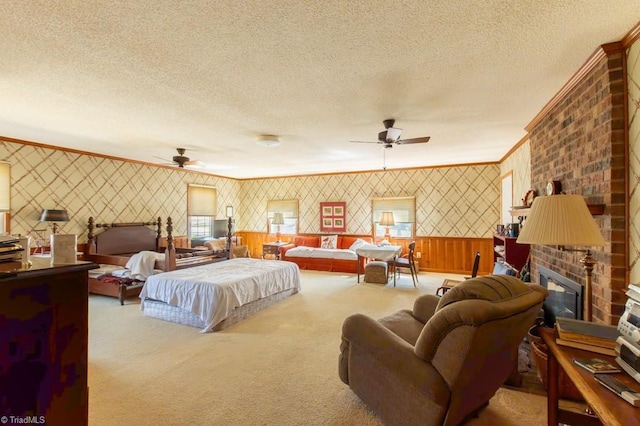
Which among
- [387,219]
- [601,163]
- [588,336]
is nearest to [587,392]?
[588,336]

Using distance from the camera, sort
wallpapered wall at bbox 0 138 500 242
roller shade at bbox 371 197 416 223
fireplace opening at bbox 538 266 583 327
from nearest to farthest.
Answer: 1. fireplace opening at bbox 538 266 583 327
2. wallpapered wall at bbox 0 138 500 242
3. roller shade at bbox 371 197 416 223

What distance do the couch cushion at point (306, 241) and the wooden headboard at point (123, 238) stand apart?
3.47 metres

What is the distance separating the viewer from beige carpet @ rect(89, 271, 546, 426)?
208 cm

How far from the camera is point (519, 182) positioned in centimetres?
→ 484

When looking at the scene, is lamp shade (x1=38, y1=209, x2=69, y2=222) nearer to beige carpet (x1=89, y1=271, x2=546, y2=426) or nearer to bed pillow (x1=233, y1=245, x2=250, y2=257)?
beige carpet (x1=89, y1=271, x2=546, y2=426)

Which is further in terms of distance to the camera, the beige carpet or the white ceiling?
the beige carpet

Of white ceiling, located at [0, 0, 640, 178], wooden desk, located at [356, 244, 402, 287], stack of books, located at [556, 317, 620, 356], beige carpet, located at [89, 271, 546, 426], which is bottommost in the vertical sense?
beige carpet, located at [89, 271, 546, 426]

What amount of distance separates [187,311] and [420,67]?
373 cm

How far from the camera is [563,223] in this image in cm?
174

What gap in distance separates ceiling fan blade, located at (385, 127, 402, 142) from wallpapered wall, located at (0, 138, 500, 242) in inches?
A: 153

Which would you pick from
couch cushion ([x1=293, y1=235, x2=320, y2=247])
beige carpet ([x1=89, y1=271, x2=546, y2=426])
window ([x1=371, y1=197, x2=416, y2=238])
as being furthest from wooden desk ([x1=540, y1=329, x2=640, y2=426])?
couch cushion ([x1=293, y1=235, x2=320, y2=247])

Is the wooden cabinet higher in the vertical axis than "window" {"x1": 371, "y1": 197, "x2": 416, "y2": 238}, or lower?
lower

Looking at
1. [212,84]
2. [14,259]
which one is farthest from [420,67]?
[14,259]

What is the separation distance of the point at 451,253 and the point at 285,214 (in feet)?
15.2
